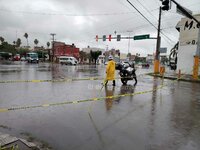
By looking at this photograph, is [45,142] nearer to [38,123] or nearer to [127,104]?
[38,123]

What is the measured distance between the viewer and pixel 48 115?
6559 mm

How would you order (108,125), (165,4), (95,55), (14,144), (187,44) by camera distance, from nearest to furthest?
(14,144) < (108,125) < (165,4) < (187,44) < (95,55)

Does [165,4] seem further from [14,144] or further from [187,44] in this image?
Answer: [187,44]

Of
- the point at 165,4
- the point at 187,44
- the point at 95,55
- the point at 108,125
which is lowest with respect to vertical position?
the point at 108,125

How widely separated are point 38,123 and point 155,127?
309cm

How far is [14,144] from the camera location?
168 inches

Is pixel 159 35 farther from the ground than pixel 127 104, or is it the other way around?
pixel 159 35

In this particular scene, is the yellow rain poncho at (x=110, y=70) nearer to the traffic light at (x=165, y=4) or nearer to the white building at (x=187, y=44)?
the traffic light at (x=165, y=4)

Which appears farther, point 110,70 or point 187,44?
point 187,44

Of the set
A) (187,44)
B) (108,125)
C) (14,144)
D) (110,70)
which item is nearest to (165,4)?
(110,70)

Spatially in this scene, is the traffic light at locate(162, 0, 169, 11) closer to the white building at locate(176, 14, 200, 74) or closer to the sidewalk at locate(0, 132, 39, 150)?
the sidewalk at locate(0, 132, 39, 150)

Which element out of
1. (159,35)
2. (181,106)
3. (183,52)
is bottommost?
(181,106)

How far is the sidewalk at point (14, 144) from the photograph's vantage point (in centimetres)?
411

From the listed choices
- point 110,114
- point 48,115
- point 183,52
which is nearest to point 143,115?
point 110,114
